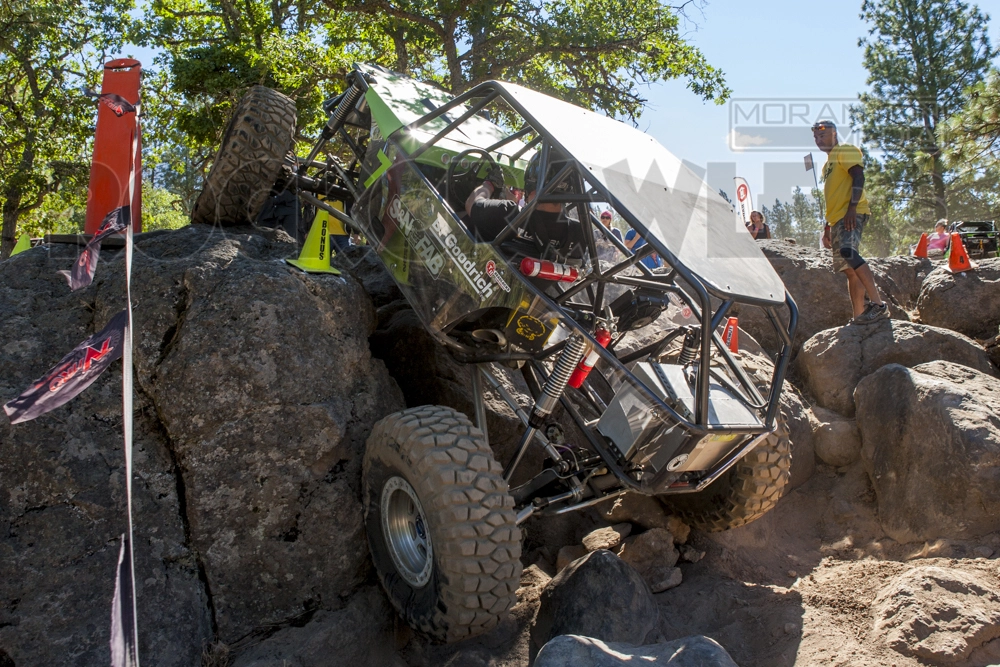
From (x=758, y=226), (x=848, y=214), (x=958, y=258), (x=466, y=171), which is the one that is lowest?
(x=958, y=258)

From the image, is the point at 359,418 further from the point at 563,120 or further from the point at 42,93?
the point at 42,93

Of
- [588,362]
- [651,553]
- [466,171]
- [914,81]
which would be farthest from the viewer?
[914,81]

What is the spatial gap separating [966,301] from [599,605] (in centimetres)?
489

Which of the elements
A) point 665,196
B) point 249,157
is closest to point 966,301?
point 665,196

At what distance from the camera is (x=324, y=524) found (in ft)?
11.7

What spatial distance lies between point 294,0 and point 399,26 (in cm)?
258

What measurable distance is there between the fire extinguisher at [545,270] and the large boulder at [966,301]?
4.56 m

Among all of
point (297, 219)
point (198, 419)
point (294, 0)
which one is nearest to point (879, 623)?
point (198, 419)

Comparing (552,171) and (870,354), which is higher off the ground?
(552,171)

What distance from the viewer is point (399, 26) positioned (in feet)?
35.6

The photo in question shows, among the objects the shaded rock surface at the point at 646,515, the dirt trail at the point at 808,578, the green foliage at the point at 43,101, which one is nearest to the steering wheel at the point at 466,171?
the shaded rock surface at the point at 646,515

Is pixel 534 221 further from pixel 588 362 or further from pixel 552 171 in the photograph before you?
pixel 588 362

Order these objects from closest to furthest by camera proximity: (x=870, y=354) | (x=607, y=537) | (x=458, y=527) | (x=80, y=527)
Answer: (x=458, y=527) → (x=80, y=527) → (x=607, y=537) → (x=870, y=354)

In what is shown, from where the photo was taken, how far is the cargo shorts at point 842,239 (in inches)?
224
